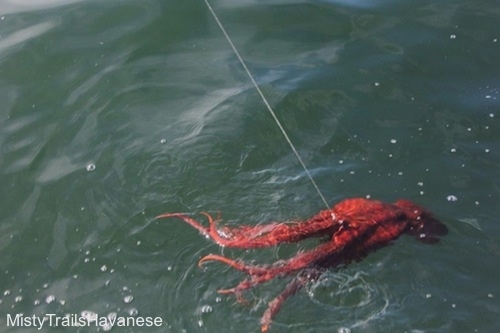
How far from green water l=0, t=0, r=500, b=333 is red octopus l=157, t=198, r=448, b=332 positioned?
55 mm

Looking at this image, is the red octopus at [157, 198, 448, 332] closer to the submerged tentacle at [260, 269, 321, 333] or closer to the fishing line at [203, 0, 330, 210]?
the submerged tentacle at [260, 269, 321, 333]

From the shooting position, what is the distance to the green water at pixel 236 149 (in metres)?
3.56

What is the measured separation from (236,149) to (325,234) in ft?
2.98

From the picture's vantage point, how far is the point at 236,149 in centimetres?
433

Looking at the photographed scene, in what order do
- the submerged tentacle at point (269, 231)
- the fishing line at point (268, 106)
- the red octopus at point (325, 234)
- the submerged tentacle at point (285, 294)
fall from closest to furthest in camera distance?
the submerged tentacle at point (285, 294) < the red octopus at point (325, 234) < the submerged tentacle at point (269, 231) < the fishing line at point (268, 106)

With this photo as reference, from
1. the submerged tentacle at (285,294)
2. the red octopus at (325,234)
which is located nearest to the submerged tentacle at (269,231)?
the red octopus at (325,234)

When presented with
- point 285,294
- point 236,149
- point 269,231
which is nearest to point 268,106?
point 236,149

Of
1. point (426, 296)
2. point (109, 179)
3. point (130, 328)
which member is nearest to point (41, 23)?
point (109, 179)

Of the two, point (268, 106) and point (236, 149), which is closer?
point (236, 149)

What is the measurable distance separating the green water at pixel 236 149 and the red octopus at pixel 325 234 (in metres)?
0.06

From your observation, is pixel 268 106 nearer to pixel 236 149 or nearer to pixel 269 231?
pixel 236 149

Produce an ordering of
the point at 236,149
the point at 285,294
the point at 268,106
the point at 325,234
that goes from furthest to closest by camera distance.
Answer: the point at 268,106 → the point at 236,149 → the point at 325,234 → the point at 285,294

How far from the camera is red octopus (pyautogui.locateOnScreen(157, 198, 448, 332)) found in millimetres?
3518

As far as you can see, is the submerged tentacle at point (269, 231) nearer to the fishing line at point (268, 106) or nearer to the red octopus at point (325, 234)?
the red octopus at point (325, 234)
